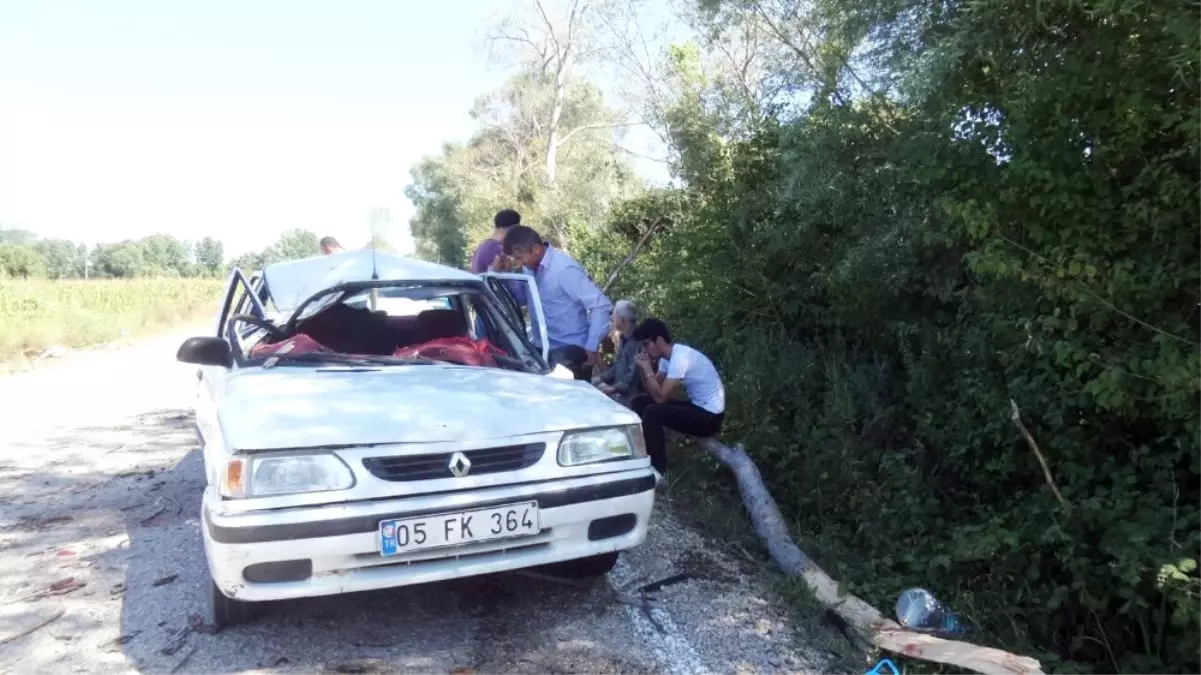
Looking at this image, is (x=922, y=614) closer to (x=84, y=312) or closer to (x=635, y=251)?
(x=635, y=251)

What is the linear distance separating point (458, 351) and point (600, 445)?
4.80 feet

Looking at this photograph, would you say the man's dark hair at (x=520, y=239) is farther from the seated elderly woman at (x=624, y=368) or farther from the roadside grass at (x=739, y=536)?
the roadside grass at (x=739, y=536)

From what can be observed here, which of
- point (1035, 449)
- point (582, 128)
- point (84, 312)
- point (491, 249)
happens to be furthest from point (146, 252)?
point (1035, 449)

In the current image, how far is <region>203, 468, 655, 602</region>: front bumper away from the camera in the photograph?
296cm

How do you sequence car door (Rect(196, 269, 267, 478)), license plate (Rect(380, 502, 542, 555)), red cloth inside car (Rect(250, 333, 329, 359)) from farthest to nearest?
red cloth inside car (Rect(250, 333, 329, 359)), car door (Rect(196, 269, 267, 478)), license plate (Rect(380, 502, 542, 555))

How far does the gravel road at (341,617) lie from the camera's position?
3.29 m

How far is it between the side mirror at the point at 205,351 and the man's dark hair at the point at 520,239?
226cm

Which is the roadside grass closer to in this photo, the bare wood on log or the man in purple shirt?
the bare wood on log

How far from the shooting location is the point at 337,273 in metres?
4.75

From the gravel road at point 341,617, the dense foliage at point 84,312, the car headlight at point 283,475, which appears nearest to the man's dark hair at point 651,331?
the gravel road at point 341,617

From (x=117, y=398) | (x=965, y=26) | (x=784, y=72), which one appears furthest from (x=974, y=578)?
(x=117, y=398)

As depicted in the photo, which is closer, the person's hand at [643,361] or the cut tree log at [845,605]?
the cut tree log at [845,605]

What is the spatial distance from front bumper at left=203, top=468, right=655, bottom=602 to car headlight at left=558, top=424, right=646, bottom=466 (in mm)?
114

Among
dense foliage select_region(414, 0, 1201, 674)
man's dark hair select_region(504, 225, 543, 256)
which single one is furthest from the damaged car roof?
dense foliage select_region(414, 0, 1201, 674)
